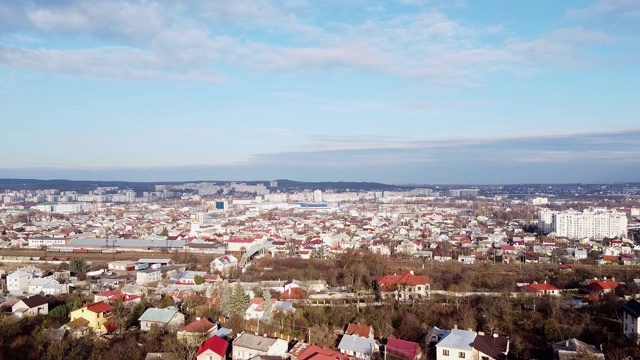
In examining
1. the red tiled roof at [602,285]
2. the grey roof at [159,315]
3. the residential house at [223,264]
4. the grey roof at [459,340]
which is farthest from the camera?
the residential house at [223,264]

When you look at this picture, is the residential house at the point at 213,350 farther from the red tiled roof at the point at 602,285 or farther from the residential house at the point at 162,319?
the red tiled roof at the point at 602,285

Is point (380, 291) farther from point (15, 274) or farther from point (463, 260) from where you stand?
point (15, 274)

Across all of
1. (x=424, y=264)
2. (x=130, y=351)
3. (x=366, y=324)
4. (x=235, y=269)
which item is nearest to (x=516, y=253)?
(x=424, y=264)

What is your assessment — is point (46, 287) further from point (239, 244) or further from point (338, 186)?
point (338, 186)

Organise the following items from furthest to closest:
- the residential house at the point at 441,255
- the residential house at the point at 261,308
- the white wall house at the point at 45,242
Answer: the white wall house at the point at 45,242
the residential house at the point at 441,255
the residential house at the point at 261,308

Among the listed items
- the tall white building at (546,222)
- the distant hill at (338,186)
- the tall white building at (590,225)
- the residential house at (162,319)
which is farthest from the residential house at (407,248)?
the distant hill at (338,186)

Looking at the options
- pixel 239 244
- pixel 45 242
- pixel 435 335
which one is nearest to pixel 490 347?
pixel 435 335

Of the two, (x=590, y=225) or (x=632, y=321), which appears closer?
(x=632, y=321)
